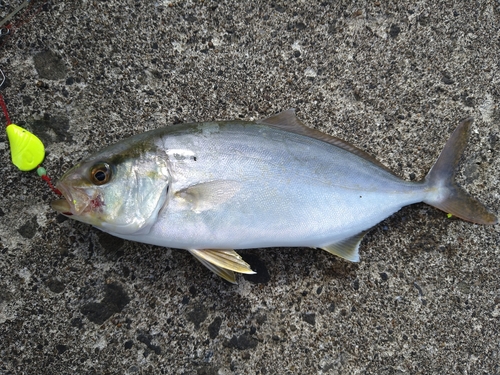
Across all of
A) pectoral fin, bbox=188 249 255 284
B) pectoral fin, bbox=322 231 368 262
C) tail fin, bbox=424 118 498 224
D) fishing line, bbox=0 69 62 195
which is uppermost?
fishing line, bbox=0 69 62 195

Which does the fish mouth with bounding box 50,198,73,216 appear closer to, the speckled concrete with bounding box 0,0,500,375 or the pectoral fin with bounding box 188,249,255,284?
the speckled concrete with bounding box 0,0,500,375

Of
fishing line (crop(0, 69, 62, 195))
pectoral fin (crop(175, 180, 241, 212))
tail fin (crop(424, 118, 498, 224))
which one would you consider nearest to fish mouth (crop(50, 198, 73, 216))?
fishing line (crop(0, 69, 62, 195))

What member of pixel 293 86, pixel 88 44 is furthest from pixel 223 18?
pixel 88 44

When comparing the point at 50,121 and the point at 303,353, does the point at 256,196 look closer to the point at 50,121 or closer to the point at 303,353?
the point at 303,353

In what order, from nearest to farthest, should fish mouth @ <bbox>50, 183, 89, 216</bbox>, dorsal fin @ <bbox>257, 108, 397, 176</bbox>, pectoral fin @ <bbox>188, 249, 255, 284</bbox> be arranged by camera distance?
fish mouth @ <bbox>50, 183, 89, 216</bbox> → pectoral fin @ <bbox>188, 249, 255, 284</bbox> → dorsal fin @ <bbox>257, 108, 397, 176</bbox>

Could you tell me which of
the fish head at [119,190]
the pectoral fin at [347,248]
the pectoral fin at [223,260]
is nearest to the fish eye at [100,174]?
the fish head at [119,190]

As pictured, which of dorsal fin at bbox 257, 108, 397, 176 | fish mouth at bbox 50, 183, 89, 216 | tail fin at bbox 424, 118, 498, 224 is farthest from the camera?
tail fin at bbox 424, 118, 498, 224
